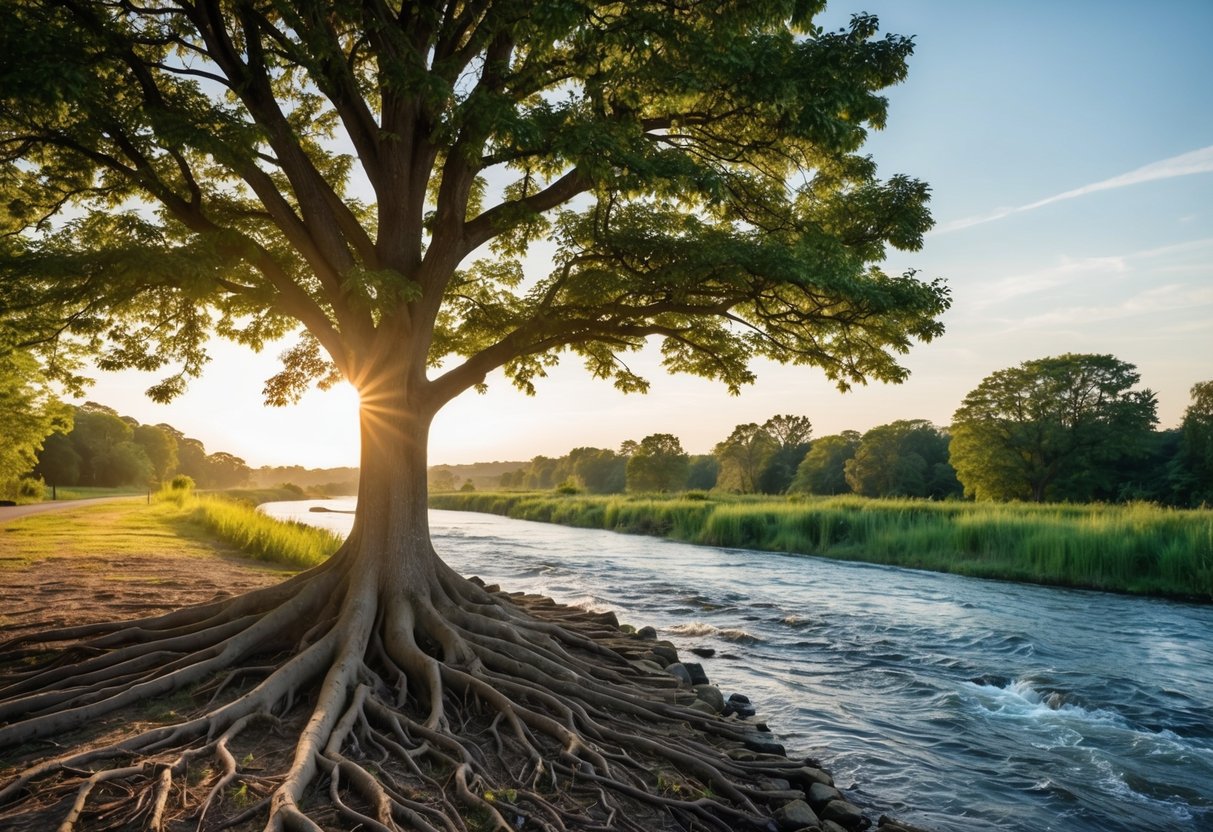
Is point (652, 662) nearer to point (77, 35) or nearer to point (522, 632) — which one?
point (522, 632)

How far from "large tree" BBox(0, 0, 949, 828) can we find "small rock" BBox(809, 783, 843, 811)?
64cm

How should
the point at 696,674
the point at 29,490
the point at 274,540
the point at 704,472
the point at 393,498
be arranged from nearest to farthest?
the point at 393,498, the point at 696,674, the point at 274,540, the point at 29,490, the point at 704,472

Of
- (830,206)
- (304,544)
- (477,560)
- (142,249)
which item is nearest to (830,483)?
(477,560)

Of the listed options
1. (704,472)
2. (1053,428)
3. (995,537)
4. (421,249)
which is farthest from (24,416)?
(704,472)

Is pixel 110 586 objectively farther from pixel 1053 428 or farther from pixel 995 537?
pixel 1053 428

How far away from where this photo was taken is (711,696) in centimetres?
766

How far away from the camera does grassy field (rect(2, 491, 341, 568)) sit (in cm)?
1653

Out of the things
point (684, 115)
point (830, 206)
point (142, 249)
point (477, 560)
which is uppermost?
point (684, 115)

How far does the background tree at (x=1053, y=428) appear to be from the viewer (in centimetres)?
4366

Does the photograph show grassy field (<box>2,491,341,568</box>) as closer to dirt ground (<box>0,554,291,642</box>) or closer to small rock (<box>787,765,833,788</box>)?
dirt ground (<box>0,554,291,642</box>)

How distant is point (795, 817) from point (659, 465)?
72.0m

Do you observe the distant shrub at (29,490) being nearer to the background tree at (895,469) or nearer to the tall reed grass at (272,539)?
the tall reed grass at (272,539)

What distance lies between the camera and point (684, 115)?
834 cm

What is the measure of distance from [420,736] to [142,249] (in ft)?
16.4
